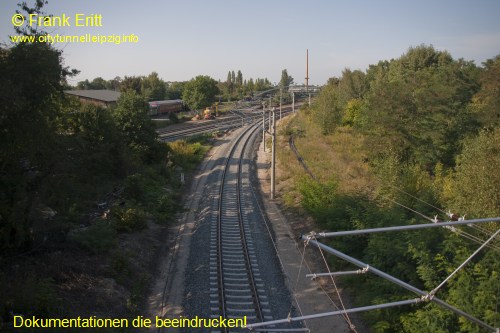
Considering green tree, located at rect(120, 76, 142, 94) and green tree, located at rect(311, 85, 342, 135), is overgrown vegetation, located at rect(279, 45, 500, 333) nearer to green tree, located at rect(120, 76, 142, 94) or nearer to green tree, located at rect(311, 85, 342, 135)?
green tree, located at rect(311, 85, 342, 135)

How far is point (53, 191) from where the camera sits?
13445 millimetres

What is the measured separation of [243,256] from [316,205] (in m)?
5.75

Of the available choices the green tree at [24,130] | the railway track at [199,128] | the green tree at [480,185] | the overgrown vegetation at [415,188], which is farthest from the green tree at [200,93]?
the green tree at [24,130]

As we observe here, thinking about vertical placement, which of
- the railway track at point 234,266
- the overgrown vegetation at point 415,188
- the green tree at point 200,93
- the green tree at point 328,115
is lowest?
the railway track at point 234,266

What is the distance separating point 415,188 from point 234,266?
1115 cm

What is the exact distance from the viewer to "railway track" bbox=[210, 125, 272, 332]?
13.1 metres

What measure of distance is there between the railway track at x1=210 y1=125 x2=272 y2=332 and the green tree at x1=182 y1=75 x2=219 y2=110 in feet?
179

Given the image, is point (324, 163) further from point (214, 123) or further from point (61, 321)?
point (214, 123)

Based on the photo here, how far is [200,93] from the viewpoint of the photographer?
79688 millimetres

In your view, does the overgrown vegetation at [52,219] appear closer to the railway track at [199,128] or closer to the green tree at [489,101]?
the green tree at [489,101]

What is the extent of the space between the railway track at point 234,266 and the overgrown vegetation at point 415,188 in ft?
11.0

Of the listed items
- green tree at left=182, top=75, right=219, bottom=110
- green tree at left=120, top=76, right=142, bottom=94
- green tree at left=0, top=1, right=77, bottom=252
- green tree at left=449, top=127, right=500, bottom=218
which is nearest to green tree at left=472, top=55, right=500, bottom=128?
green tree at left=449, top=127, right=500, bottom=218

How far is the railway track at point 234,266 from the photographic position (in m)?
13.1

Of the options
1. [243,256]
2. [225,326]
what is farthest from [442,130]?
[225,326]
